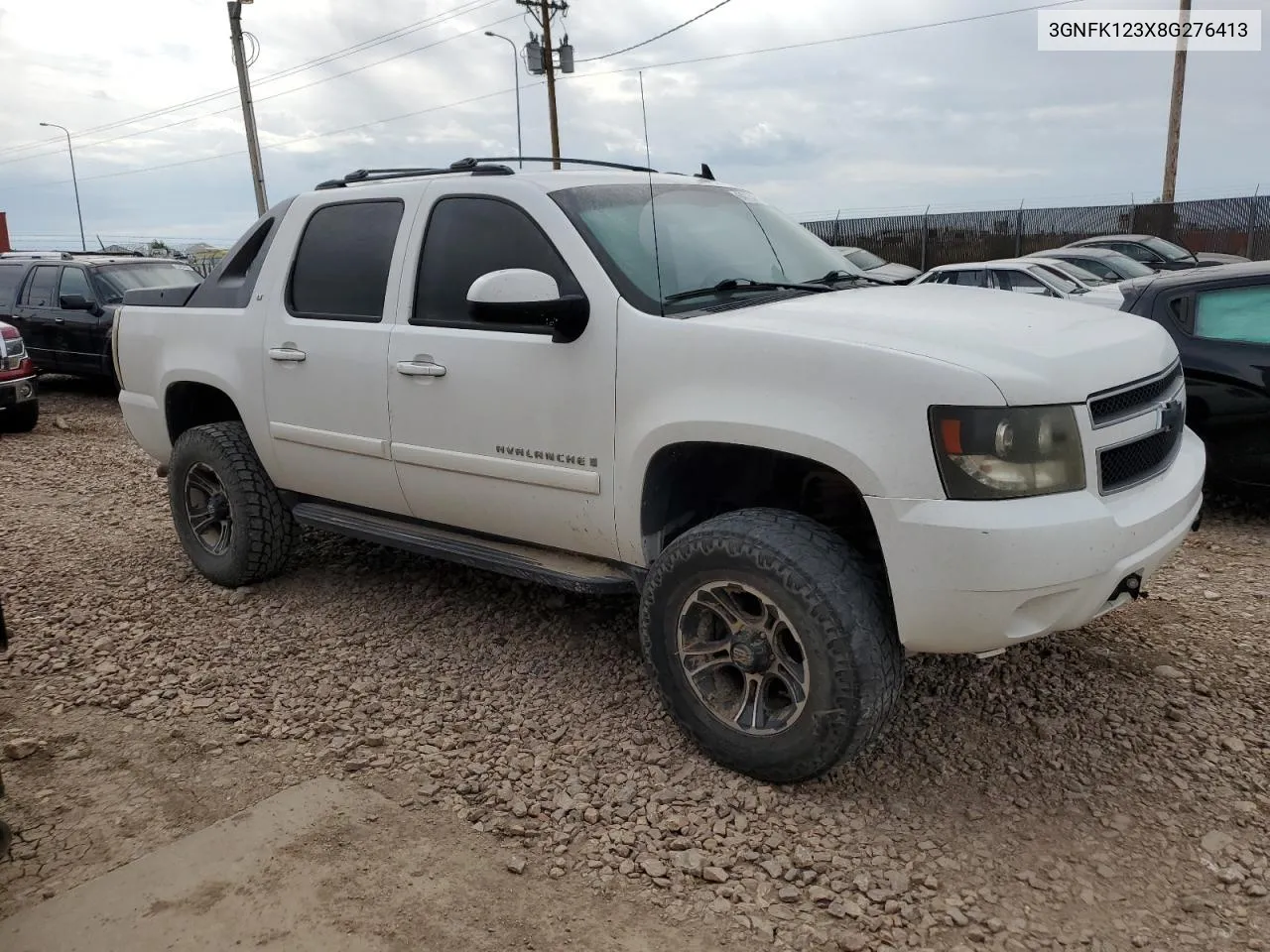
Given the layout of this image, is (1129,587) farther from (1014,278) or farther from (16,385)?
(1014,278)

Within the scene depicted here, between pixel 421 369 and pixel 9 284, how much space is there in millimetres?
11411

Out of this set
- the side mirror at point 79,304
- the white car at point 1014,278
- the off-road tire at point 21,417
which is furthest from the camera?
the white car at point 1014,278

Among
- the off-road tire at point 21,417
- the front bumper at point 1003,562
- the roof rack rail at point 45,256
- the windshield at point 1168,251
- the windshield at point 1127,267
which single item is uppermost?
the roof rack rail at point 45,256

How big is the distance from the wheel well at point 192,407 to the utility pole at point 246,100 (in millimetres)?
17147

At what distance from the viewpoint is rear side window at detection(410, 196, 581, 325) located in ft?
11.8

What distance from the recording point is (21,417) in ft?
32.0

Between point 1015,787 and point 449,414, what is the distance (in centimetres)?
234

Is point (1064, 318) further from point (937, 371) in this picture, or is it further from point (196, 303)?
point (196, 303)

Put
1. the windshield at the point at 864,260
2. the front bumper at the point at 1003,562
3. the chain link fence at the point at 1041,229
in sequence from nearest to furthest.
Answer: the front bumper at the point at 1003,562 < the windshield at the point at 864,260 < the chain link fence at the point at 1041,229

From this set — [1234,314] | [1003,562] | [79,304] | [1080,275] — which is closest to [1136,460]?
[1003,562]

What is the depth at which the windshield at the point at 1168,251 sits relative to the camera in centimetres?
1884

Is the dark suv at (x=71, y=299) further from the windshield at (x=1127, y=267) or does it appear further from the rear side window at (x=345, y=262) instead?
the windshield at (x=1127, y=267)

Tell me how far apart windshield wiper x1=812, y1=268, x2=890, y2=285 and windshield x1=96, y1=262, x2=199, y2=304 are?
30.8 feet

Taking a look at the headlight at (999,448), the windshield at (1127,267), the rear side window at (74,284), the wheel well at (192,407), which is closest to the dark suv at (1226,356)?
the headlight at (999,448)
